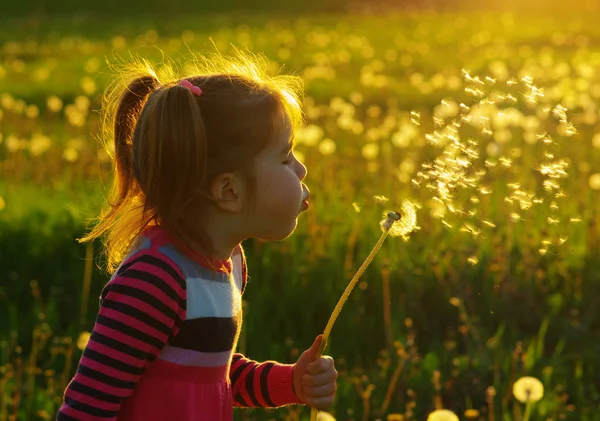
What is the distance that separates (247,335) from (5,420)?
3.31 feet

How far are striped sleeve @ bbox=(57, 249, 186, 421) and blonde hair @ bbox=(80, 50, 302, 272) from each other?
14cm

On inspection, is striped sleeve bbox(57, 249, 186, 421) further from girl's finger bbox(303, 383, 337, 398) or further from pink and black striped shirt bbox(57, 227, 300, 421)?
girl's finger bbox(303, 383, 337, 398)

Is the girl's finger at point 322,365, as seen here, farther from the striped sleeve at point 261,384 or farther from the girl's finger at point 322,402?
the striped sleeve at point 261,384

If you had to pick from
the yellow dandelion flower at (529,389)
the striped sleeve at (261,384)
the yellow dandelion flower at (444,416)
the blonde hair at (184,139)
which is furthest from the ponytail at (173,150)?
the yellow dandelion flower at (529,389)

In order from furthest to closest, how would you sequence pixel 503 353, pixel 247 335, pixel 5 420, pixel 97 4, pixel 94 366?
pixel 97 4 < pixel 247 335 < pixel 503 353 < pixel 5 420 < pixel 94 366

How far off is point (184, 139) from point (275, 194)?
0.66 ft

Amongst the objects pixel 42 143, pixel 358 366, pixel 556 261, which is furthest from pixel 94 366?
pixel 42 143

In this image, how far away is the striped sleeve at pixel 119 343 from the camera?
76.3 inches

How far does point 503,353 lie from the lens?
12.0ft

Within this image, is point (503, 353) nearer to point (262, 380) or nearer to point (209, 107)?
point (262, 380)

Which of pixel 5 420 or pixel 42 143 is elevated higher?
pixel 42 143

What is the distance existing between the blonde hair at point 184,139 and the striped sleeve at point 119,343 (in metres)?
0.14

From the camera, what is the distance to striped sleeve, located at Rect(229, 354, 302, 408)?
228 cm

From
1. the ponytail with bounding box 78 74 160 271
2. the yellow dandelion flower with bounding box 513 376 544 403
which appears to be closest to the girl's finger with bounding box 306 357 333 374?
the ponytail with bounding box 78 74 160 271
